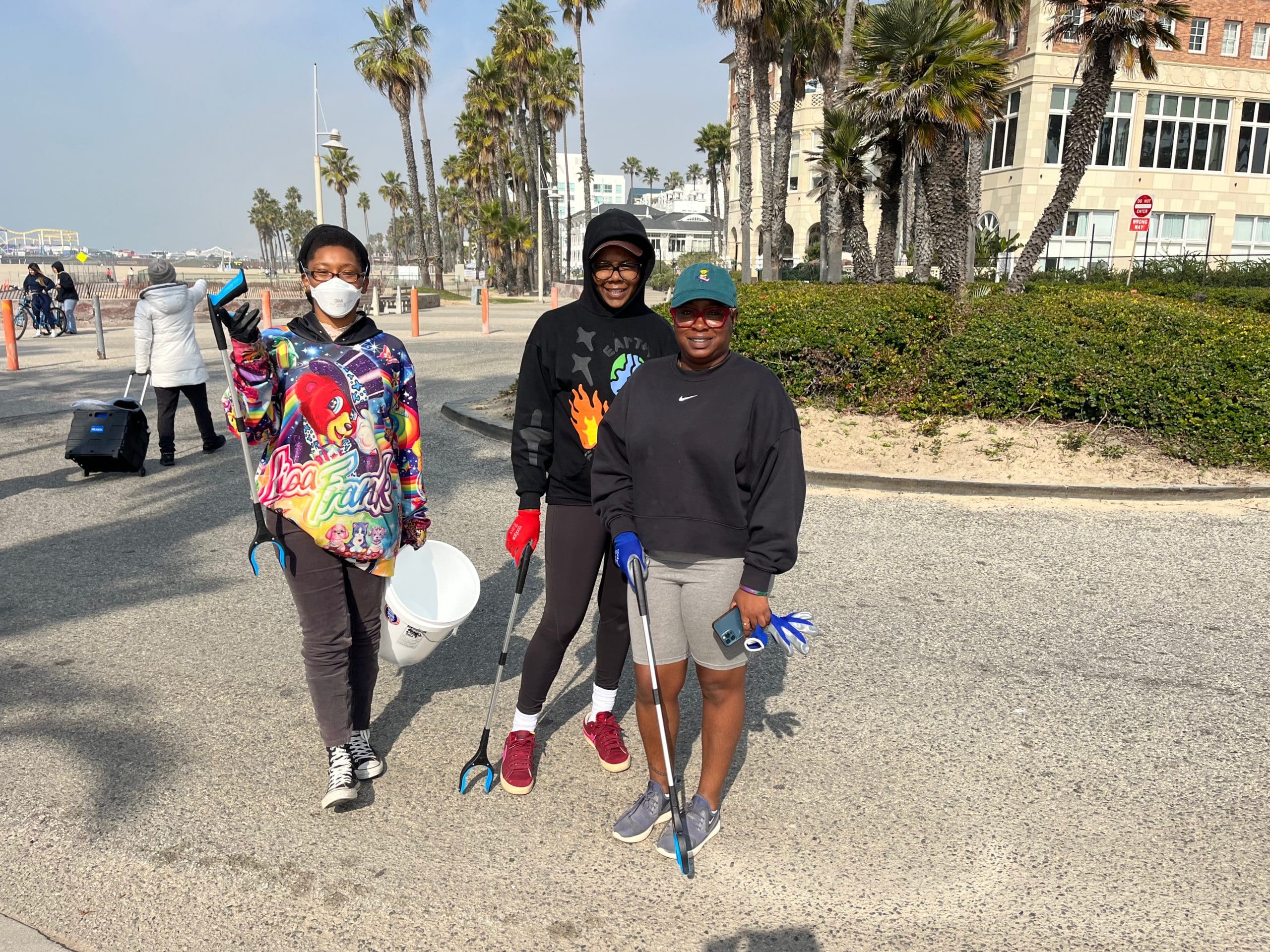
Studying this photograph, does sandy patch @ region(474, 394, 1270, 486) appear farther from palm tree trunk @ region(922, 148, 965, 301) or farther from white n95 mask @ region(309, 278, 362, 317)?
palm tree trunk @ region(922, 148, 965, 301)

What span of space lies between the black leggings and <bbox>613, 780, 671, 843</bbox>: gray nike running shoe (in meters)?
0.50

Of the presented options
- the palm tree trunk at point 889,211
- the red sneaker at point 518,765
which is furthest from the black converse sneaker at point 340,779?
the palm tree trunk at point 889,211

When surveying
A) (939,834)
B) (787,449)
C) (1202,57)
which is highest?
(1202,57)

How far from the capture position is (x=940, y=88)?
1609 centimetres

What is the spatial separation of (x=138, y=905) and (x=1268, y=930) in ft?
10.8

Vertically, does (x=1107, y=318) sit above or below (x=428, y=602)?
above

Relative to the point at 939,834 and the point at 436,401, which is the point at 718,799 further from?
the point at 436,401

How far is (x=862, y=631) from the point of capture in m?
4.76

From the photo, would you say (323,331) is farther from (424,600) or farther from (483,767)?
(483,767)

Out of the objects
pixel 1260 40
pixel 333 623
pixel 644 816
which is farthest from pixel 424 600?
pixel 1260 40

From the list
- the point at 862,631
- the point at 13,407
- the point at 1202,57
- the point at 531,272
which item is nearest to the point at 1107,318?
the point at 862,631

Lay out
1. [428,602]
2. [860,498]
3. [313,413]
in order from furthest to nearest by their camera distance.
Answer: [860,498]
[428,602]
[313,413]

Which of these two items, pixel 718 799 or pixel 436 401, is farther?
pixel 436 401

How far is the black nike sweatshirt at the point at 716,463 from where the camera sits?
2.57 meters
